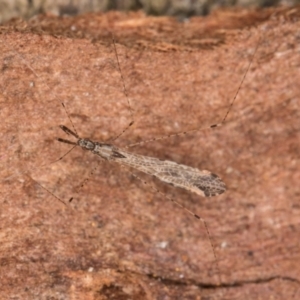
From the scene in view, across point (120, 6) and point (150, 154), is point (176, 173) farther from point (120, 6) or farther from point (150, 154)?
point (120, 6)

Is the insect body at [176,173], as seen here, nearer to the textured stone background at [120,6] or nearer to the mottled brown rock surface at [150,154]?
the mottled brown rock surface at [150,154]

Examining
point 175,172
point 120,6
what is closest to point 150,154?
point 175,172

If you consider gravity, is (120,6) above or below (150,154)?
above

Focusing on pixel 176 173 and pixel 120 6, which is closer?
pixel 176 173

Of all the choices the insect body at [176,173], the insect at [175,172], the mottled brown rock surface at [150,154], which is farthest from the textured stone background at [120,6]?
the insect body at [176,173]

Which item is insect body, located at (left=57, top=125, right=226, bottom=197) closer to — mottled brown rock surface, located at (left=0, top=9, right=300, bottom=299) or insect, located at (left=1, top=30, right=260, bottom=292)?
insect, located at (left=1, top=30, right=260, bottom=292)

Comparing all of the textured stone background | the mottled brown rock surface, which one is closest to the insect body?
the mottled brown rock surface
